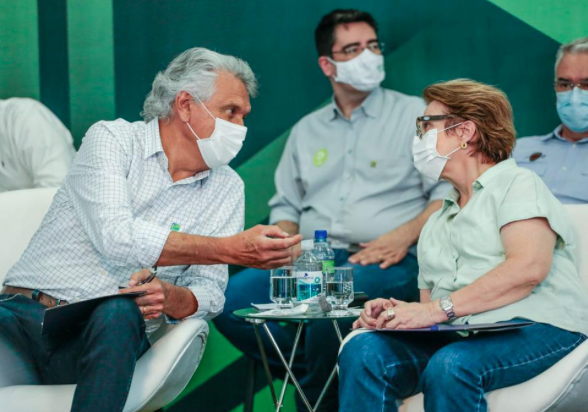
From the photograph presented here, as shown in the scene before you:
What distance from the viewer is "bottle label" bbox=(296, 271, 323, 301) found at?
3.03 metres

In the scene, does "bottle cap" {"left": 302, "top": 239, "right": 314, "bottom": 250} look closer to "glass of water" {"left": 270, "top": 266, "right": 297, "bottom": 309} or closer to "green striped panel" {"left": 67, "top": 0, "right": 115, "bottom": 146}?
"glass of water" {"left": 270, "top": 266, "right": 297, "bottom": 309}

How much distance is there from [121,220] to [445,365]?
113cm

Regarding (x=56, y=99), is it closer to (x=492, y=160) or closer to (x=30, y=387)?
(x=30, y=387)

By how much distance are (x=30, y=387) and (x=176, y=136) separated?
1032 millimetres

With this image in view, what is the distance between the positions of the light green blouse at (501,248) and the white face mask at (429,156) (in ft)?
0.45

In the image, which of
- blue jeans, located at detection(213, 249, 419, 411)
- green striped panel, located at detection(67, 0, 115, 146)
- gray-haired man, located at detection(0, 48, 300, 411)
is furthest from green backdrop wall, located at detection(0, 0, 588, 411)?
gray-haired man, located at detection(0, 48, 300, 411)

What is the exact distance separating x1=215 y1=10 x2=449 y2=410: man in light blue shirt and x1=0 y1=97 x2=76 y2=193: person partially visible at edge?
1041 millimetres

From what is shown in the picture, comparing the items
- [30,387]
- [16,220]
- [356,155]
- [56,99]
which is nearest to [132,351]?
[30,387]

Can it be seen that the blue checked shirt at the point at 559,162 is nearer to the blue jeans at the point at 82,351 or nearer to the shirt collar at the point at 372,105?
the shirt collar at the point at 372,105

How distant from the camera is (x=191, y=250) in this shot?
9.21 feet

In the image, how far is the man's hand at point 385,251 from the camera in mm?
3830

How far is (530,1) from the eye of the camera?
4.19m

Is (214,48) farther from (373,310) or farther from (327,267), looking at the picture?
(373,310)

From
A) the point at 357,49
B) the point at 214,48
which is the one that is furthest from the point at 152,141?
the point at 357,49
